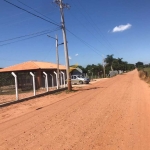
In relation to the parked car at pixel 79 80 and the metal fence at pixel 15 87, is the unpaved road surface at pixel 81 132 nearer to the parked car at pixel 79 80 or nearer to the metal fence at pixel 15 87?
the metal fence at pixel 15 87

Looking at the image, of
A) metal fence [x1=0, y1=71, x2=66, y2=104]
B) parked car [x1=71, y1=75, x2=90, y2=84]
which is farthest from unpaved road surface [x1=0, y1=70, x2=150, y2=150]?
parked car [x1=71, y1=75, x2=90, y2=84]

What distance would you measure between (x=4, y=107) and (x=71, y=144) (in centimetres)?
873

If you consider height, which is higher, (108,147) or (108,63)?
(108,63)

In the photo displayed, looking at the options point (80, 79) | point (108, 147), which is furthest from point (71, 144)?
point (80, 79)

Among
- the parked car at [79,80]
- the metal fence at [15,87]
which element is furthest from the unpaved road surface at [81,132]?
the parked car at [79,80]

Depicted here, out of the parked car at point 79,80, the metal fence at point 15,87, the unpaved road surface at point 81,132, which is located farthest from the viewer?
the parked car at point 79,80

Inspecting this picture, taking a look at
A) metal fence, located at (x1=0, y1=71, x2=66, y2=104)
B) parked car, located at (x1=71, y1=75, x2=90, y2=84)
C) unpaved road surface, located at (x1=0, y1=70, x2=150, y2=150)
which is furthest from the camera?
parked car, located at (x1=71, y1=75, x2=90, y2=84)

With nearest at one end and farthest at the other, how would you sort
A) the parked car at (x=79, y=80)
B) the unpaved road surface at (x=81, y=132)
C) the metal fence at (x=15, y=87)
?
the unpaved road surface at (x=81, y=132), the metal fence at (x=15, y=87), the parked car at (x=79, y=80)

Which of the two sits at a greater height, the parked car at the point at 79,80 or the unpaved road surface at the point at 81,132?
the parked car at the point at 79,80

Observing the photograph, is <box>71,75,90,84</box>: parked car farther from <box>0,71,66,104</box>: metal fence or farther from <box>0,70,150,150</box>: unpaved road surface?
<box>0,70,150,150</box>: unpaved road surface

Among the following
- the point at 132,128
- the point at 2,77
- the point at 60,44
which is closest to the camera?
the point at 132,128

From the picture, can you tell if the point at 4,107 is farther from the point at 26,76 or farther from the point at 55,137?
the point at 26,76

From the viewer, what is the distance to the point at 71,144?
604 cm

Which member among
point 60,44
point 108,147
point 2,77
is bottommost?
point 108,147
